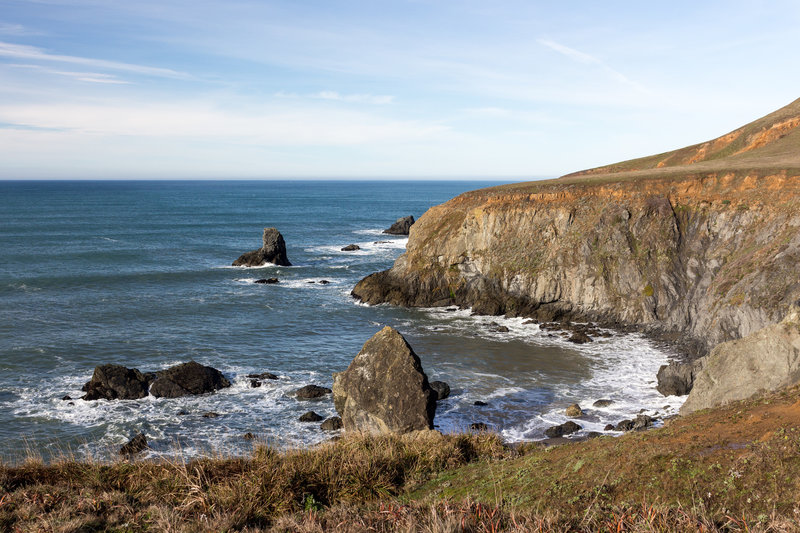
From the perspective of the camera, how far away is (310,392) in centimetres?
3284

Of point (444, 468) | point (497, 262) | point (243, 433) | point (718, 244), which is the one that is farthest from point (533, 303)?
point (444, 468)

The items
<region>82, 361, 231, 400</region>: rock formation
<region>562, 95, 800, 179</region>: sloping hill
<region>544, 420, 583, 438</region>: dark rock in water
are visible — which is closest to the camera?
<region>544, 420, 583, 438</region>: dark rock in water

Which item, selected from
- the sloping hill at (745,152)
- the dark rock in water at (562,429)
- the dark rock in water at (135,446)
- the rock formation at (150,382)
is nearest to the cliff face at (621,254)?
the sloping hill at (745,152)

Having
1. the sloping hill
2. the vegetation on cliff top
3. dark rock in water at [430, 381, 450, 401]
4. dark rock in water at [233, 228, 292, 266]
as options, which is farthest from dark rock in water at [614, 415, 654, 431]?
dark rock in water at [233, 228, 292, 266]

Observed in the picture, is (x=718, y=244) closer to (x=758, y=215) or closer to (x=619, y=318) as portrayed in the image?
(x=758, y=215)

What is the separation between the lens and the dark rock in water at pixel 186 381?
109 ft

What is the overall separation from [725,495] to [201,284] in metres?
62.5

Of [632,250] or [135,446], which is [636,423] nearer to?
[135,446]

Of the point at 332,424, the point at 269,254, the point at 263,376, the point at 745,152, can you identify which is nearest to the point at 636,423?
the point at 332,424

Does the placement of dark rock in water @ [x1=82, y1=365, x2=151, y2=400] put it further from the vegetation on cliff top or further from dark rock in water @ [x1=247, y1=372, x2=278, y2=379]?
the vegetation on cliff top

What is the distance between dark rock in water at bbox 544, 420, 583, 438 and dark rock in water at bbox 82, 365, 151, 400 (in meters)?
23.5

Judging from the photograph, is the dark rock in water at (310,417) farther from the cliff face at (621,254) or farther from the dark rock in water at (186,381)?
the cliff face at (621,254)

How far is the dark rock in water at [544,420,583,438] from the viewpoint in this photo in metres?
26.5

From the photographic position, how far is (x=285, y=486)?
1023cm
